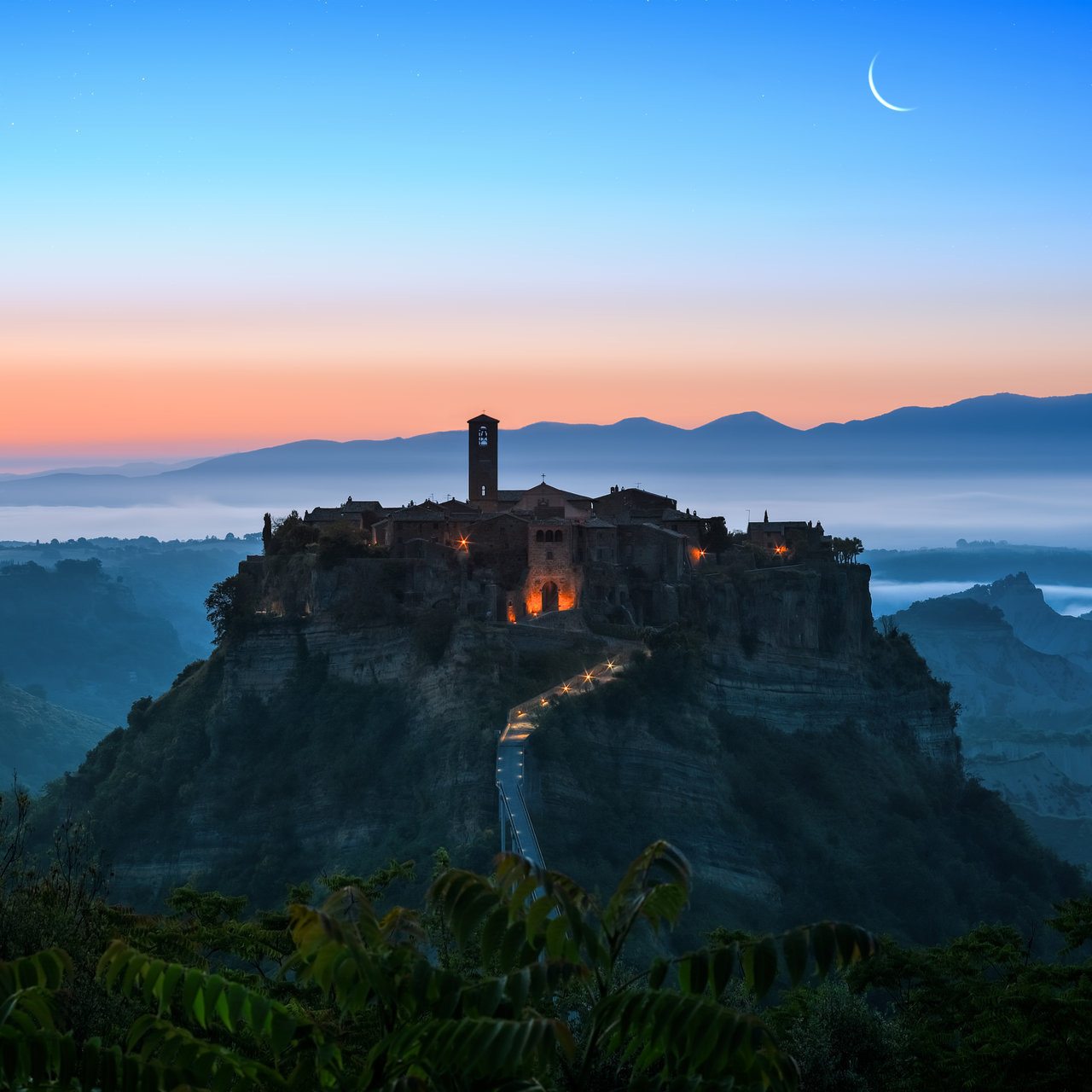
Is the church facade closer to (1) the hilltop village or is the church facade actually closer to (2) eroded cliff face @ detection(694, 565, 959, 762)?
(1) the hilltop village

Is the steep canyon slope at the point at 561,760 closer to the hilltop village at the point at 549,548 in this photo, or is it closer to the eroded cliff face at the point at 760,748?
the eroded cliff face at the point at 760,748

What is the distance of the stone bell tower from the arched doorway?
49.1 feet

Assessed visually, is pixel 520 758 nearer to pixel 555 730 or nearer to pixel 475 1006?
pixel 555 730

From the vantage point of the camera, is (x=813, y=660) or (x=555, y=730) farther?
(x=813, y=660)

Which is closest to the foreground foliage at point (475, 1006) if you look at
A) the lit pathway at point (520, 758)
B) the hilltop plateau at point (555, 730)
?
the lit pathway at point (520, 758)

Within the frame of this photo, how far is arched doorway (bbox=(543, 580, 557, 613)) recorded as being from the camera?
70875 millimetres

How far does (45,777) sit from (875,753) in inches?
3532

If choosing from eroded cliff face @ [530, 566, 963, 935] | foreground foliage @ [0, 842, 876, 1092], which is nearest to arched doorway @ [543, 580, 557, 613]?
eroded cliff face @ [530, 566, 963, 935]

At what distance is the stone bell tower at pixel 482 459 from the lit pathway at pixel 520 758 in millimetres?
20302

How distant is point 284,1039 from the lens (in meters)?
10.7

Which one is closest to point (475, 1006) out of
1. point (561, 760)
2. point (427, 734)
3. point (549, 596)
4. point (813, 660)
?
point (561, 760)

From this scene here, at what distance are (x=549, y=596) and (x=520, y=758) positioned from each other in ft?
40.9

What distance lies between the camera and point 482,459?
284 feet

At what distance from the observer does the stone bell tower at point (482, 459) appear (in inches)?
3361
